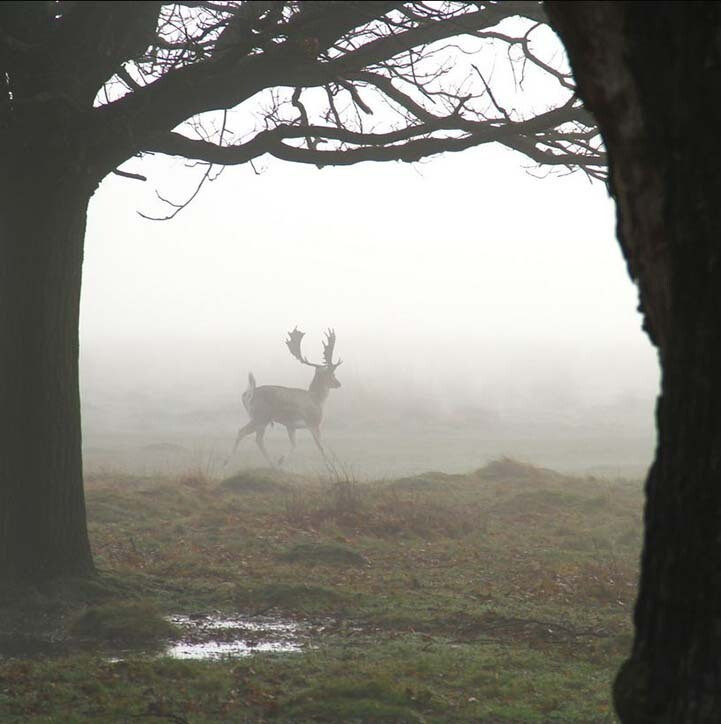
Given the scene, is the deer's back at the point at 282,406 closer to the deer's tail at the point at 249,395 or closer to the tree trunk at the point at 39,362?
the deer's tail at the point at 249,395

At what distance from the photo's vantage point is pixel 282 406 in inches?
1006

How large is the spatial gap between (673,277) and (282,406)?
22135 mm

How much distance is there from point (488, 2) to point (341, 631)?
493 centimetres

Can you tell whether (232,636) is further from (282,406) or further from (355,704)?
(282,406)

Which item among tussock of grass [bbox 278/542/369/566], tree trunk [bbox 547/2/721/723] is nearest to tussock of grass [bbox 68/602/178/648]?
tussock of grass [bbox 278/542/369/566]

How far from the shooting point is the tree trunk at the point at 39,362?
878cm

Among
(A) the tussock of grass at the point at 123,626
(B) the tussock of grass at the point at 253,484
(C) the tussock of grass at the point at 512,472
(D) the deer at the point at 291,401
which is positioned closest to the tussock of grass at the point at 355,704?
(A) the tussock of grass at the point at 123,626

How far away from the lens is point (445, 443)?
35.9 meters

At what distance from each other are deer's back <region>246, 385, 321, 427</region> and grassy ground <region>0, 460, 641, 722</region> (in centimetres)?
894

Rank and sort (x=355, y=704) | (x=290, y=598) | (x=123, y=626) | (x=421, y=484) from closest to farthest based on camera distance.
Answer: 1. (x=355, y=704)
2. (x=123, y=626)
3. (x=290, y=598)
4. (x=421, y=484)

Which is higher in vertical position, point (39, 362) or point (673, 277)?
point (673, 277)

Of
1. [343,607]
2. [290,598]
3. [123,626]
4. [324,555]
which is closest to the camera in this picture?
[123,626]

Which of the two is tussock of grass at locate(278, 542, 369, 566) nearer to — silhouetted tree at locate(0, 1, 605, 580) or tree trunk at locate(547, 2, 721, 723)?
silhouetted tree at locate(0, 1, 605, 580)

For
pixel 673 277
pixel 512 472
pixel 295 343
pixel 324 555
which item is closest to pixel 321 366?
pixel 295 343
